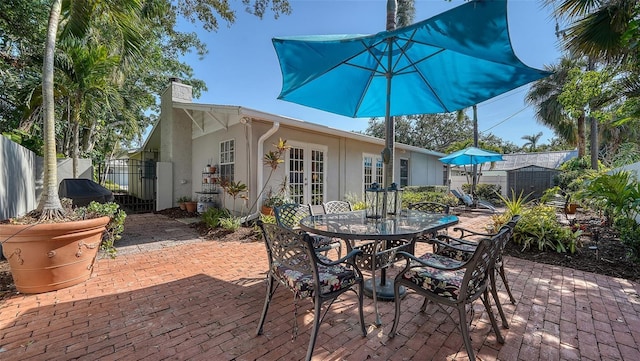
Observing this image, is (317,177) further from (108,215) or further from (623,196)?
(623,196)

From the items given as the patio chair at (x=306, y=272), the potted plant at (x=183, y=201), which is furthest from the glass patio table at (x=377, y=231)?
the potted plant at (x=183, y=201)

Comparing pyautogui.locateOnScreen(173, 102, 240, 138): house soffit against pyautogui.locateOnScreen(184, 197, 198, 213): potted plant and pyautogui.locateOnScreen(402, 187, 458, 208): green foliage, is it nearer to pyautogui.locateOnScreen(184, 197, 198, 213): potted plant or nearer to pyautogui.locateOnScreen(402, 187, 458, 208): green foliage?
pyautogui.locateOnScreen(184, 197, 198, 213): potted plant

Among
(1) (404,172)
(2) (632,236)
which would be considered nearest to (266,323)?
(2) (632,236)

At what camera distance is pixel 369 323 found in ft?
8.02

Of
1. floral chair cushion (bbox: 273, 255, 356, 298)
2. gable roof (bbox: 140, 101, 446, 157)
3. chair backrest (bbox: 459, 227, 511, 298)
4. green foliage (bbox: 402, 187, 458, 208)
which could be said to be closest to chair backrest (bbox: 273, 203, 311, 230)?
floral chair cushion (bbox: 273, 255, 356, 298)

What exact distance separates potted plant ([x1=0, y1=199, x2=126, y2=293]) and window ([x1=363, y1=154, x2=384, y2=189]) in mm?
8088

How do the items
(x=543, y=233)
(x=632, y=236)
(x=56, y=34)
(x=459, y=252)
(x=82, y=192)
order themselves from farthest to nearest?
(x=82, y=192), (x=543, y=233), (x=632, y=236), (x=56, y=34), (x=459, y=252)

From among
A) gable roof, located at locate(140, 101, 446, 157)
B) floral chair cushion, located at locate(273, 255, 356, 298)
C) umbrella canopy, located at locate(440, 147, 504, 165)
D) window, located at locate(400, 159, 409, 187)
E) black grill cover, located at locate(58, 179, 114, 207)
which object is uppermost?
gable roof, located at locate(140, 101, 446, 157)

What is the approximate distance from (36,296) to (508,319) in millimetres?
5092

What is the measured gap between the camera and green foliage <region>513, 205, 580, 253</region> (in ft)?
14.6

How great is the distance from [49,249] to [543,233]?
285 inches

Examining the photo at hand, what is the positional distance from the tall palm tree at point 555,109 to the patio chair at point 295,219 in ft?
55.4

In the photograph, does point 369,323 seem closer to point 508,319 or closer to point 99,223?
point 508,319

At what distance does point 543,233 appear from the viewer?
15.0 feet
